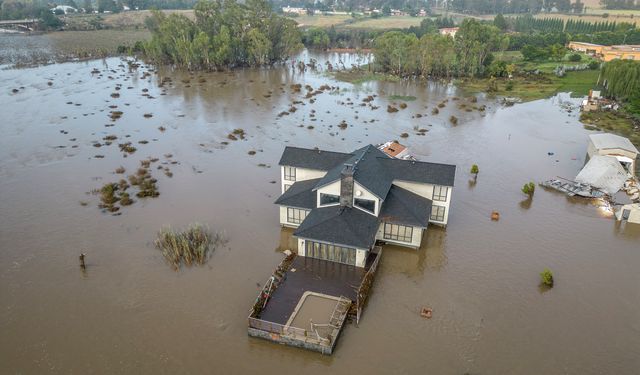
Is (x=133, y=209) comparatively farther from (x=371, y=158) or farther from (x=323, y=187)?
(x=371, y=158)

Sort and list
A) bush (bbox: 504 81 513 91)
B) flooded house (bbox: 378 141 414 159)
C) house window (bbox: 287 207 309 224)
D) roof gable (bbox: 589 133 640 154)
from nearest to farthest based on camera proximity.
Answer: house window (bbox: 287 207 309 224) → flooded house (bbox: 378 141 414 159) → roof gable (bbox: 589 133 640 154) → bush (bbox: 504 81 513 91)

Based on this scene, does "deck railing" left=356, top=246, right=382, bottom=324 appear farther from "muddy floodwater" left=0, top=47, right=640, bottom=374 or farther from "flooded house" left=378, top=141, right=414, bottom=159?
"flooded house" left=378, top=141, right=414, bottom=159

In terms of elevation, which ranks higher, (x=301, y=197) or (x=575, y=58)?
(x=301, y=197)

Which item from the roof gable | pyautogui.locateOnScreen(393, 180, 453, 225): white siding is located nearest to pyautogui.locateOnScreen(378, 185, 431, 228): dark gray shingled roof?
pyautogui.locateOnScreen(393, 180, 453, 225): white siding

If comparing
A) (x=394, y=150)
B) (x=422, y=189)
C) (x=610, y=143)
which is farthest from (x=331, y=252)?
(x=610, y=143)

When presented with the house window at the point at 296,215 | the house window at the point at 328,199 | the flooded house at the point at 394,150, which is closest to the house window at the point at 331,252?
the house window at the point at 328,199

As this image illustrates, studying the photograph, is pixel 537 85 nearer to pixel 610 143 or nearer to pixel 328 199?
pixel 610 143
